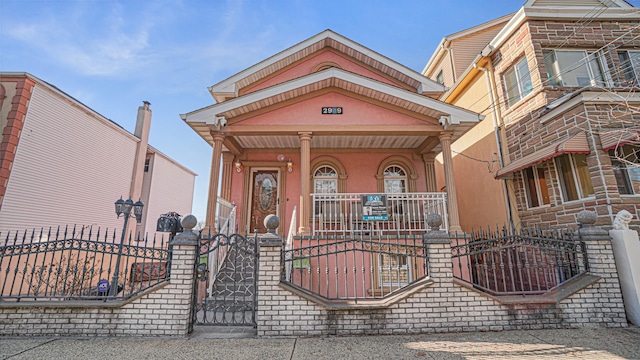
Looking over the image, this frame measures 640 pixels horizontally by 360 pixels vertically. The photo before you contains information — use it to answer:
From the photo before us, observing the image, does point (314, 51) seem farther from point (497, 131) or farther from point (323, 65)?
point (497, 131)

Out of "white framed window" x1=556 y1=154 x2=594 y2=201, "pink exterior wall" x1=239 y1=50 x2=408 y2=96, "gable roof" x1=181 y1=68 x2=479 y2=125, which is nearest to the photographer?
"white framed window" x1=556 y1=154 x2=594 y2=201

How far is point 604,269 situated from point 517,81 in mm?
6018

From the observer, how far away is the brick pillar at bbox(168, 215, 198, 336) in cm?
416

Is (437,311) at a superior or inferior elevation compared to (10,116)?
inferior

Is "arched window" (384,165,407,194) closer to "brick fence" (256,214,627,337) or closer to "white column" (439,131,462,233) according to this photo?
"white column" (439,131,462,233)

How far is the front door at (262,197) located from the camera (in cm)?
940

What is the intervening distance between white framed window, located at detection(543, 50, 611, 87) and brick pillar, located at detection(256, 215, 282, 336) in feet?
27.2

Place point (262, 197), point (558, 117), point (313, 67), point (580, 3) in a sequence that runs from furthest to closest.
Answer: point (313, 67)
point (262, 197)
point (580, 3)
point (558, 117)

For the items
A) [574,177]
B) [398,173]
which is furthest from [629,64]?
[398,173]

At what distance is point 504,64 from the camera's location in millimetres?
8844

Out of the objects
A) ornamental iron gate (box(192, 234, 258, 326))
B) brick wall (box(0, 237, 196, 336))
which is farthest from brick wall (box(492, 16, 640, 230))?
brick wall (box(0, 237, 196, 336))

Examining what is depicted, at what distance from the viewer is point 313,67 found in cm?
1030

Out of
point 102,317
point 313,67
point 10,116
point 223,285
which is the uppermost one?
point 313,67

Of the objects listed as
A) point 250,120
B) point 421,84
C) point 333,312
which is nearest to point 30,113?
point 250,120
